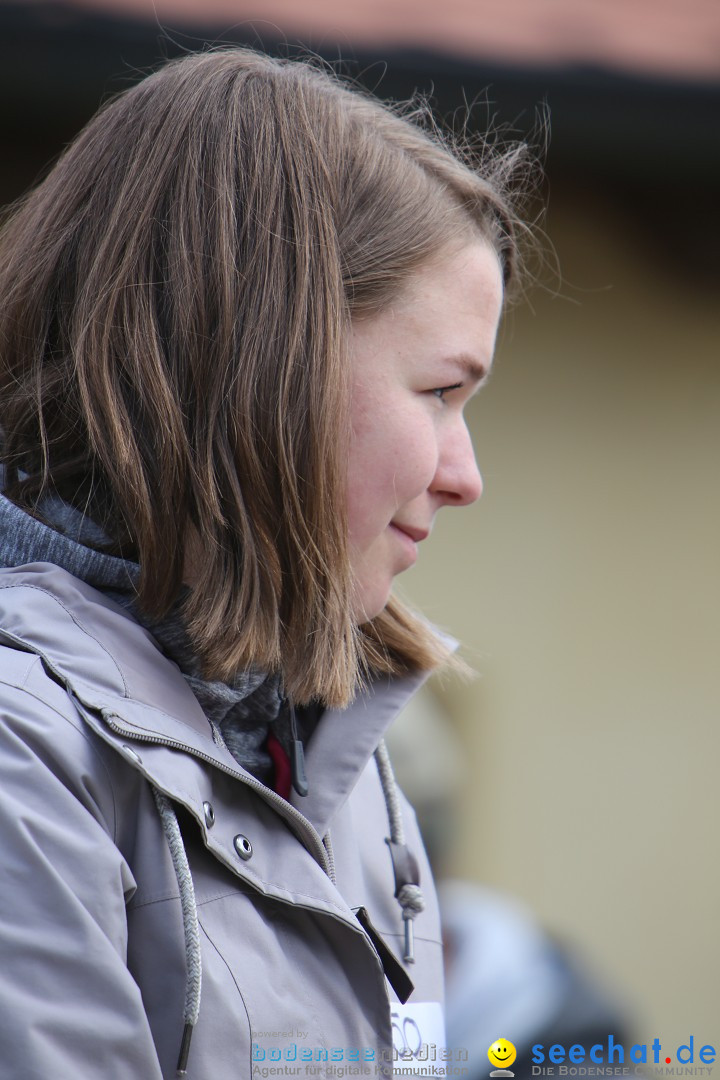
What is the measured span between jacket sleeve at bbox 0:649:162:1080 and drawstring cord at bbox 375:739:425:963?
1.86 ft

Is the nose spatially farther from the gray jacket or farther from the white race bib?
the white race bib

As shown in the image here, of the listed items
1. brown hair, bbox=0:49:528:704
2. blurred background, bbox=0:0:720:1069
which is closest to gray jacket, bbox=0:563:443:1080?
brown hair, bbox=0:49:528:704

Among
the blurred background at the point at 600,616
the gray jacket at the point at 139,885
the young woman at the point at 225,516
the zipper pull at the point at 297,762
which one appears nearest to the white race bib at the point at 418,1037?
the young woman at the point at 225,516

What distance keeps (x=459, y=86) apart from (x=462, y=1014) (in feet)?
7.28

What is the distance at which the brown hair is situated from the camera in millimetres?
1207

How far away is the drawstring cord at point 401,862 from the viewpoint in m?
1.47

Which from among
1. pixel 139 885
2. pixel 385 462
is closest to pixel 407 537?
pixel 385 462

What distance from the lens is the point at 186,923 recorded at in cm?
101

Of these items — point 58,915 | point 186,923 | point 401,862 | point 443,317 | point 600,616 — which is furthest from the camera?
point 600,616

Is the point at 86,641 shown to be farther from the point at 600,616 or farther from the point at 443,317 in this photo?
the point at 600,616

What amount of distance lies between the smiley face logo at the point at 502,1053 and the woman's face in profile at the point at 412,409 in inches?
49.7

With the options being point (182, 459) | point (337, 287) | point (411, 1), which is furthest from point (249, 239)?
point (411, 1)

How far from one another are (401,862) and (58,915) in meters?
0.70

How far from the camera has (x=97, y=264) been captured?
48.9 inches
